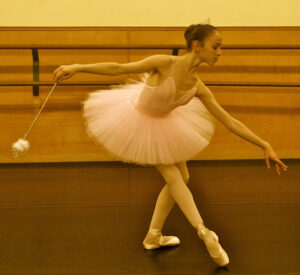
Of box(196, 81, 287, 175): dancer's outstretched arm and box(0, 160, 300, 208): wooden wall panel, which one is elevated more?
box(196, 81, 287, 175): dancer's outstretched arm

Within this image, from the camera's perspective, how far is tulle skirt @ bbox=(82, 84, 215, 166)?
1.70 m

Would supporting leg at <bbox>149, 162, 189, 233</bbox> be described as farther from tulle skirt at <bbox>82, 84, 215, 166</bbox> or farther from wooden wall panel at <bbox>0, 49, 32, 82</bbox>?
wooden wall panel at <bbox>0, 49, 32, 82</bbox>

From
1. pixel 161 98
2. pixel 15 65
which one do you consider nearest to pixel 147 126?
pixel 161 98

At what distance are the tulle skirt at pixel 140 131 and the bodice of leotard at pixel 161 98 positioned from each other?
0.16 feet

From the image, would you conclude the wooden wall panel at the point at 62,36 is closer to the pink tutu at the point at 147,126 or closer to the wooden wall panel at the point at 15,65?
the wooden wall panel at the point at 15,65

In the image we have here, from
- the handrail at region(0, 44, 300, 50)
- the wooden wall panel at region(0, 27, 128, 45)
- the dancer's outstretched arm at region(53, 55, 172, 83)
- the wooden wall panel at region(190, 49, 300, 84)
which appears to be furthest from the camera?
the wooden wall panel at region(190, 49, 300, 84)

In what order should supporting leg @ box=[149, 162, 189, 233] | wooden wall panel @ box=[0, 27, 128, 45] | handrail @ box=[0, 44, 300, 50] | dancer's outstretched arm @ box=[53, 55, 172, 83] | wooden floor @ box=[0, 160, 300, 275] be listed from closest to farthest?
1. dancer's outstretched arm @ box=[53, 55, 172, 83]
2. wooden floor @ box=[0, 160, 300, 275]
3. supporting leg @ box=[149, 162, 189, 233]
4. handrail @ box=[0, 44, 300, 50]
5. wooden wall panel @ box=[0, 27, 128, 45]

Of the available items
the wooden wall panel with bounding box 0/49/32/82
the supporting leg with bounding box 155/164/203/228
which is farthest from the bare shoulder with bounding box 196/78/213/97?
the wooden wall panel with bounding box 0/49/32/82

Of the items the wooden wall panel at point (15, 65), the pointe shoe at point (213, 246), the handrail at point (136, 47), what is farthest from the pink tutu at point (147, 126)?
the wooden wall panel at point (15, 65)

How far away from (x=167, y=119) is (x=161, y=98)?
16 cm

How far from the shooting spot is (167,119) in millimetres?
1755

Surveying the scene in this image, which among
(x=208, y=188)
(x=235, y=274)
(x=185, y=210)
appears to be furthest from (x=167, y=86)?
(x=208, y=188)

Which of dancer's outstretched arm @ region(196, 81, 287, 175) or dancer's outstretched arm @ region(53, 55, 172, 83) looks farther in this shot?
dancer's outstretched arm @ region(196, 81, 287, 175)
